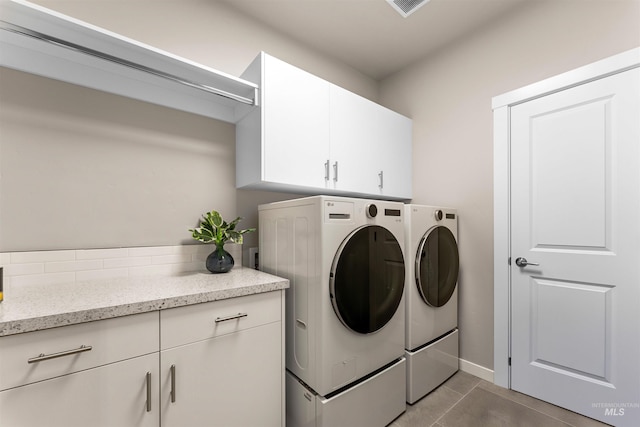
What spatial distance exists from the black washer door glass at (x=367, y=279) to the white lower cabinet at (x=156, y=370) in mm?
337

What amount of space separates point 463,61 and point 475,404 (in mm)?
2590

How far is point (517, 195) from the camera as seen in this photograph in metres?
1.94

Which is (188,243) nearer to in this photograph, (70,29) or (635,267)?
(70,29)

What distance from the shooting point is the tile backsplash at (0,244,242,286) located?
49.9 inches

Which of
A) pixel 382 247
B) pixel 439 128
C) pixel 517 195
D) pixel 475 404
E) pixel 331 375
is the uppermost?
pixel 439 128

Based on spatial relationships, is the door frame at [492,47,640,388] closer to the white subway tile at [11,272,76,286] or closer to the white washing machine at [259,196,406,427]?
the white washing machine at [259,196,406,427]

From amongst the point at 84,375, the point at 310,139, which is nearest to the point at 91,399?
the point at 84,375

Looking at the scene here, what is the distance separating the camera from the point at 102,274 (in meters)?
1.45

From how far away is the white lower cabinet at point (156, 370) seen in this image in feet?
2.79

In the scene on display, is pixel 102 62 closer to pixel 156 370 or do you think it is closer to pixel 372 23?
pixel 156 370

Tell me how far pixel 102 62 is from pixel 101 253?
39.1 inches

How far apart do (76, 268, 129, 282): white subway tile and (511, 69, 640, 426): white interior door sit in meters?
2.55

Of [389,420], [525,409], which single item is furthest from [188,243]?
[525,409]

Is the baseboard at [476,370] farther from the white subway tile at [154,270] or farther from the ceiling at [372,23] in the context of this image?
the ceiling at [372,23]
